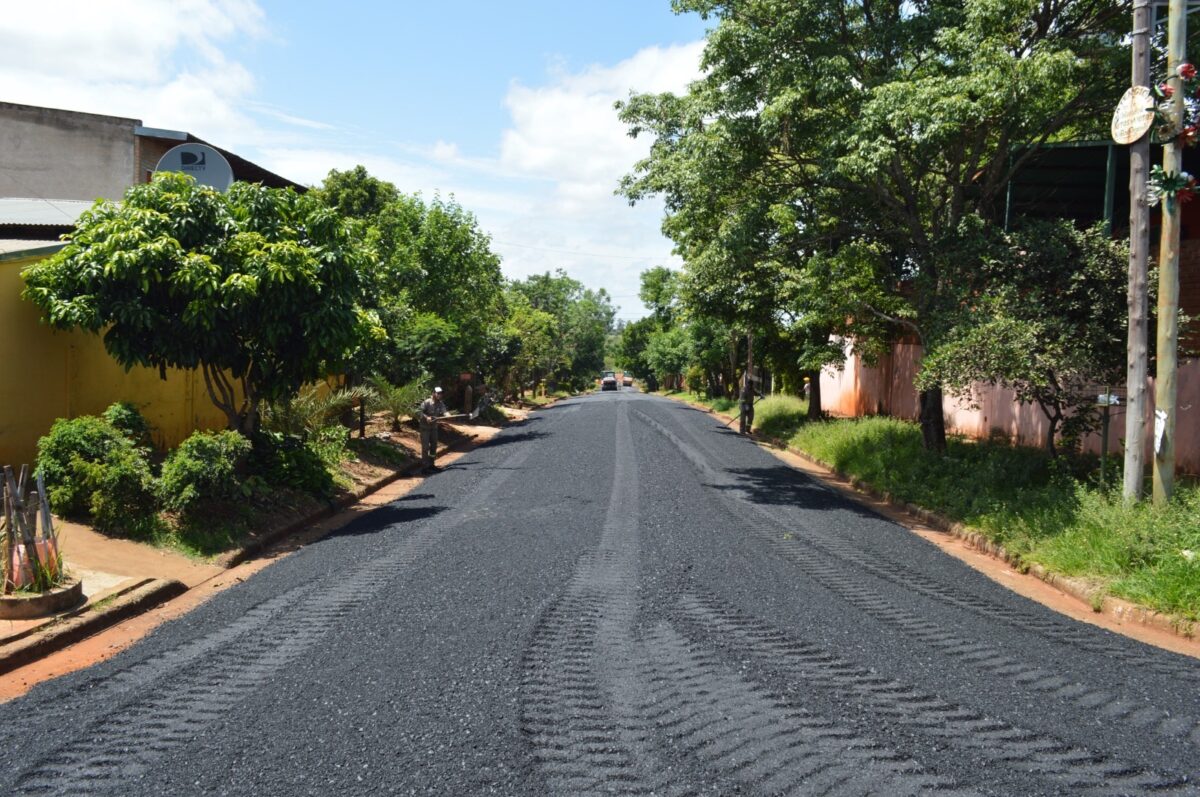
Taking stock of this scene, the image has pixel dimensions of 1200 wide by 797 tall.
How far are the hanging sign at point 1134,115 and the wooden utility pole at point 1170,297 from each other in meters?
0.27

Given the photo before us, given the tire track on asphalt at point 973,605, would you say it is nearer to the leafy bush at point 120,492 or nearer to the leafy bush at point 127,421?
the leafy bush at point 120,492

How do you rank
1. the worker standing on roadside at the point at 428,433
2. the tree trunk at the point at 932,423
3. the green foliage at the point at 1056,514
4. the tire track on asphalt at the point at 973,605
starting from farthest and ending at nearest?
1. the worker standing on roadside at the point at 428,433
2. the tree trunk at the point at 932,423
3. the green foliage at the point at 1056,514
4. the tire track on asphalt at the point at 973,605

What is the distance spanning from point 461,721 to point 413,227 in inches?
911

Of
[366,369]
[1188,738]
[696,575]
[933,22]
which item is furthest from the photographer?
[366,369]

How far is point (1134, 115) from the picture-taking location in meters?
8.89

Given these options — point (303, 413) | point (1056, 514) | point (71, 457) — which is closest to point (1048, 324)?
point (1056, 514)

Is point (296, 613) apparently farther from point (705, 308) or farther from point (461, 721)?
point (705, 308)

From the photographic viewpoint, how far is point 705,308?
2362 centimetres

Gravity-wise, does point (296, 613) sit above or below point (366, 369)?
below

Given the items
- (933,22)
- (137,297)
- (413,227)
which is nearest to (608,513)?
(137,297)

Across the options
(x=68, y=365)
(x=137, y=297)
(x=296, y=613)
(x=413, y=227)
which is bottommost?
(x=296, y=613)

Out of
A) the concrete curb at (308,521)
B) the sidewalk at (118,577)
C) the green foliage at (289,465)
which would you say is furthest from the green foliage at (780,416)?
the sidewalk at (118,577)

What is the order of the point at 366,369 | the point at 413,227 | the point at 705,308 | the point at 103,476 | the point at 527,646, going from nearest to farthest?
the point at 527,646
the point at 103,476
the point at 366,369
the point at 705,308
the point at 413,227

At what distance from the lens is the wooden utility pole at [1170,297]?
870 centimetres
